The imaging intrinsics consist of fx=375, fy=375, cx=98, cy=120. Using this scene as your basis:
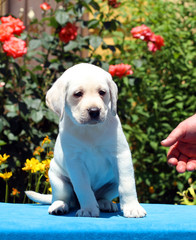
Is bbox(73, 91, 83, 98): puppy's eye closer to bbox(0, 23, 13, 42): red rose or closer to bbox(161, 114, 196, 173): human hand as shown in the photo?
bbox(161, 114, 196, 173): human hand

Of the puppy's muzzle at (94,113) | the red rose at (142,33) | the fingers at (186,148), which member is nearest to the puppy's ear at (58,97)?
the puppy's muzzle at (94,113)

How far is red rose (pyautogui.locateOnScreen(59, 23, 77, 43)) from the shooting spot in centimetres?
390

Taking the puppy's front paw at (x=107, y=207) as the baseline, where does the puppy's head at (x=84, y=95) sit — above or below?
above

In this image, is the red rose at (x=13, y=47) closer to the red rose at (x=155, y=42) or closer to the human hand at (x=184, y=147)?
the red rose at (x=155, y=42)

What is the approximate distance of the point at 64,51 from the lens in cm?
412

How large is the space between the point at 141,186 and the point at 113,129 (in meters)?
2.71

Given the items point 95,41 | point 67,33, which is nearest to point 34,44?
point 67,33

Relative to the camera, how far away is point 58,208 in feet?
6.88

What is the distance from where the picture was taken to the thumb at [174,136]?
248 centimetres

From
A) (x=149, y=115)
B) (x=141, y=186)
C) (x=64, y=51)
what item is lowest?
(x=141, y=186)

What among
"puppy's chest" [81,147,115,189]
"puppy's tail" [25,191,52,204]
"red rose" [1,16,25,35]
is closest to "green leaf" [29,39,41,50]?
"red rose" [1,16,25,35]

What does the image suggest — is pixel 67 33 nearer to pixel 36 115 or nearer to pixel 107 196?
pixel 36 115

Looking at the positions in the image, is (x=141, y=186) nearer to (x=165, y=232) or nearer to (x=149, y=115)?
(x=149, y=115)
